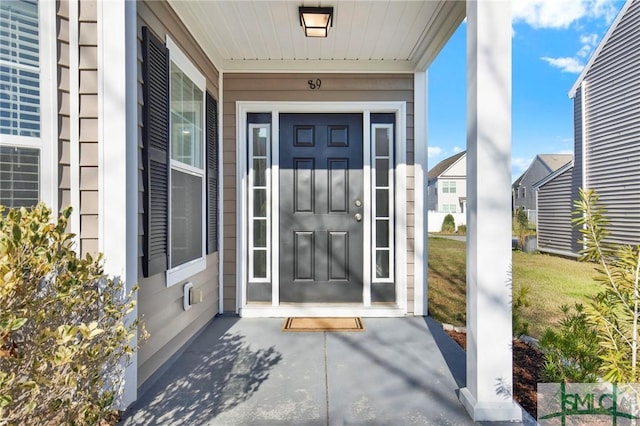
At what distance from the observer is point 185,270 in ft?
7.63

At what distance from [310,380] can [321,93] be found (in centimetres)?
248

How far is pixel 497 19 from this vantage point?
1593 millimetres

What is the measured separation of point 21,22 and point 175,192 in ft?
3.72

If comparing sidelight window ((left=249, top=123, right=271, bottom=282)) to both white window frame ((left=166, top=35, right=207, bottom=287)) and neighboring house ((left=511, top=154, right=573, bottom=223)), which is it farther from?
neighboring house ((left=511, top=154, right=573, bottom=223))

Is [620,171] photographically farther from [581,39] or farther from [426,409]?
[426,409]

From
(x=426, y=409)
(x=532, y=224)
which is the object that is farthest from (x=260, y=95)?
(x=532, y=224)

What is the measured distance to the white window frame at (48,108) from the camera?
5.06 feet

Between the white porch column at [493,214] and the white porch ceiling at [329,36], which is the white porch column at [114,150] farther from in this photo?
the white porch column at [493,214]

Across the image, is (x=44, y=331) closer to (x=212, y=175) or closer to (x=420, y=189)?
(x=212, y=175)

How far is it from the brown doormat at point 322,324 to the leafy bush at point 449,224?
1201cm

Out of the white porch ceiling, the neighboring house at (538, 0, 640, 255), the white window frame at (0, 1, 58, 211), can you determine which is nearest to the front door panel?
the white porch ceiling

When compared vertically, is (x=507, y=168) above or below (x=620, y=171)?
below

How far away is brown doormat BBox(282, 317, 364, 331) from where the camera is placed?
2779 millimetres

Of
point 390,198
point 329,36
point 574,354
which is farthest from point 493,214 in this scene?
point 329,36
